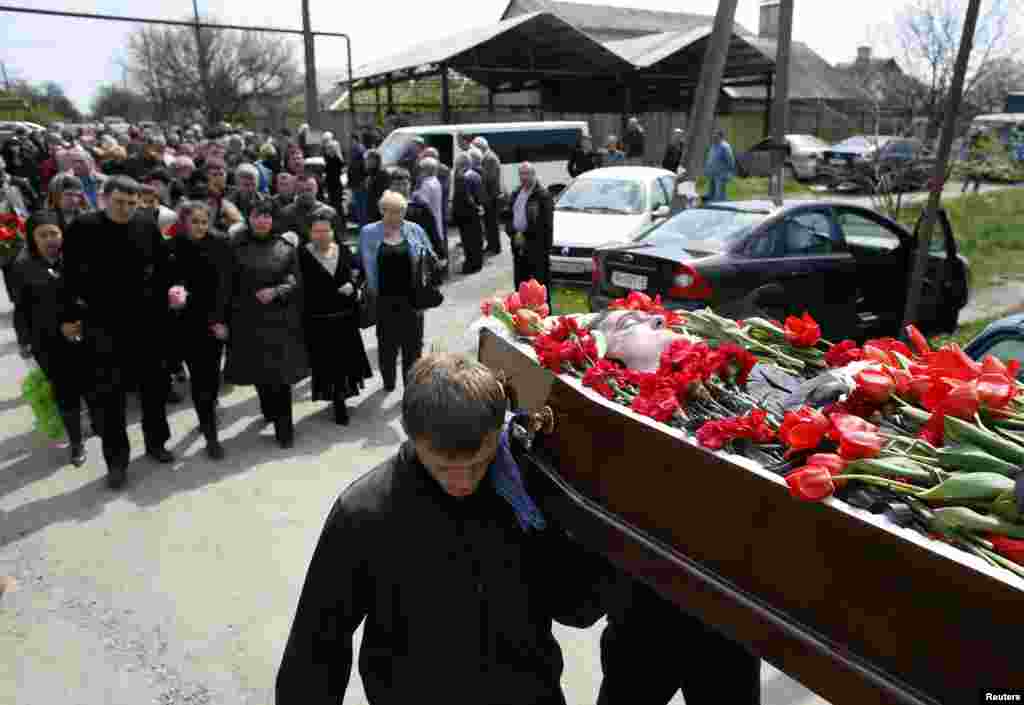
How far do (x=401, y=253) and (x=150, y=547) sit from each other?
264 centimetres

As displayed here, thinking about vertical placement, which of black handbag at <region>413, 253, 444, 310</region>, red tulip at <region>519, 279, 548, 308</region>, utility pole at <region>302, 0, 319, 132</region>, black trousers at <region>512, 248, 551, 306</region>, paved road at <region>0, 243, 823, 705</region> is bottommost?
paved road at <region>0, 243, 823, 705</region>

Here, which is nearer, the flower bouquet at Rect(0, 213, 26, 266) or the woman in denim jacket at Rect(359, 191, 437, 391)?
the woman in denim jacket at Rect(359, 191, 437, 391)

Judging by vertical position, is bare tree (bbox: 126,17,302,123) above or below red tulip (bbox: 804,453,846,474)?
above

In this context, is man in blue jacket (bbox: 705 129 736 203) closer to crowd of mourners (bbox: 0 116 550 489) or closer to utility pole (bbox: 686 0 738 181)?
utility pole (bbox: 686 0 738 181)

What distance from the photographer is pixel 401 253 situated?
228 inches

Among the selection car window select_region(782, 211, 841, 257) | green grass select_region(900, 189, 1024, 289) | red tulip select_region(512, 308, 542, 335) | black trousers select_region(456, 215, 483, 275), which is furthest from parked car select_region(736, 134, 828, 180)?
red tulip select_region(512, 308, 542, 335)

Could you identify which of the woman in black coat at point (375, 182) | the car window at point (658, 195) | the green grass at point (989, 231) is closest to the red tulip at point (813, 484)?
the car window at point (658, 195)

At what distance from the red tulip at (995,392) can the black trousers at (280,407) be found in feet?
14.8

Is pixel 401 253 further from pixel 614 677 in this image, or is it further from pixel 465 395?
pixel 465 395

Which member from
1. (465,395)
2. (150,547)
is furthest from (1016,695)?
(150,547)

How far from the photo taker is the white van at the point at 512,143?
48.9ft

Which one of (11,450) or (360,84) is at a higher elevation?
(360,84)

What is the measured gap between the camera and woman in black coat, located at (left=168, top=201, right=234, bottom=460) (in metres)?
5.18

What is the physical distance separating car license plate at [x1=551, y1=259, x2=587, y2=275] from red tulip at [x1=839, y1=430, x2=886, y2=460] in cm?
825
